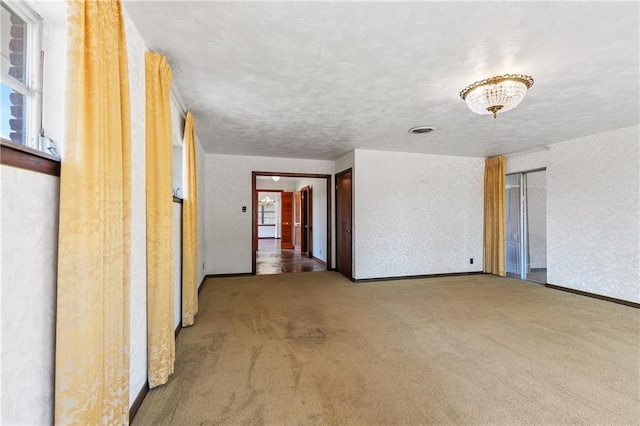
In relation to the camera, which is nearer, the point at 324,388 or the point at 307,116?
the point at 324,388

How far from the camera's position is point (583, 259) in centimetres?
423

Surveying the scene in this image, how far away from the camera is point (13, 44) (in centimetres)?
107

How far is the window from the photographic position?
1.02m

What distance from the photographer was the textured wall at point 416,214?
16.8 feet

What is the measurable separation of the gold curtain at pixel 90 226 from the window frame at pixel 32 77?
178 mm

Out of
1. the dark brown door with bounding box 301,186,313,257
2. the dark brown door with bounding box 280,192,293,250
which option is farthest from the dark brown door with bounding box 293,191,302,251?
the dark brown door with bounding box 301,186,313,257

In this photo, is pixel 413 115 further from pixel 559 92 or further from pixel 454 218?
pixel 454 218

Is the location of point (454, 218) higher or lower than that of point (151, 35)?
lower

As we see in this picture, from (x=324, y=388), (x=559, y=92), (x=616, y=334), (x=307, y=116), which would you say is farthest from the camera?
(x=307, y=116)

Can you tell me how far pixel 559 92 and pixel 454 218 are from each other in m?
3.27

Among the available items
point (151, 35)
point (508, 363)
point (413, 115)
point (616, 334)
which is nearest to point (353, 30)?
point (151, 35)

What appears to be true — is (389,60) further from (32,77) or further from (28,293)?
(28,293)

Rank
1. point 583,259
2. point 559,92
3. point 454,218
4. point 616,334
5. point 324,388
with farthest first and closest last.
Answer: point 454,218
point 583,259
point 616,334
point 559,92
point 324,388

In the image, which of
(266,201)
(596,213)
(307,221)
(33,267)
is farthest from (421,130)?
(266,201)
